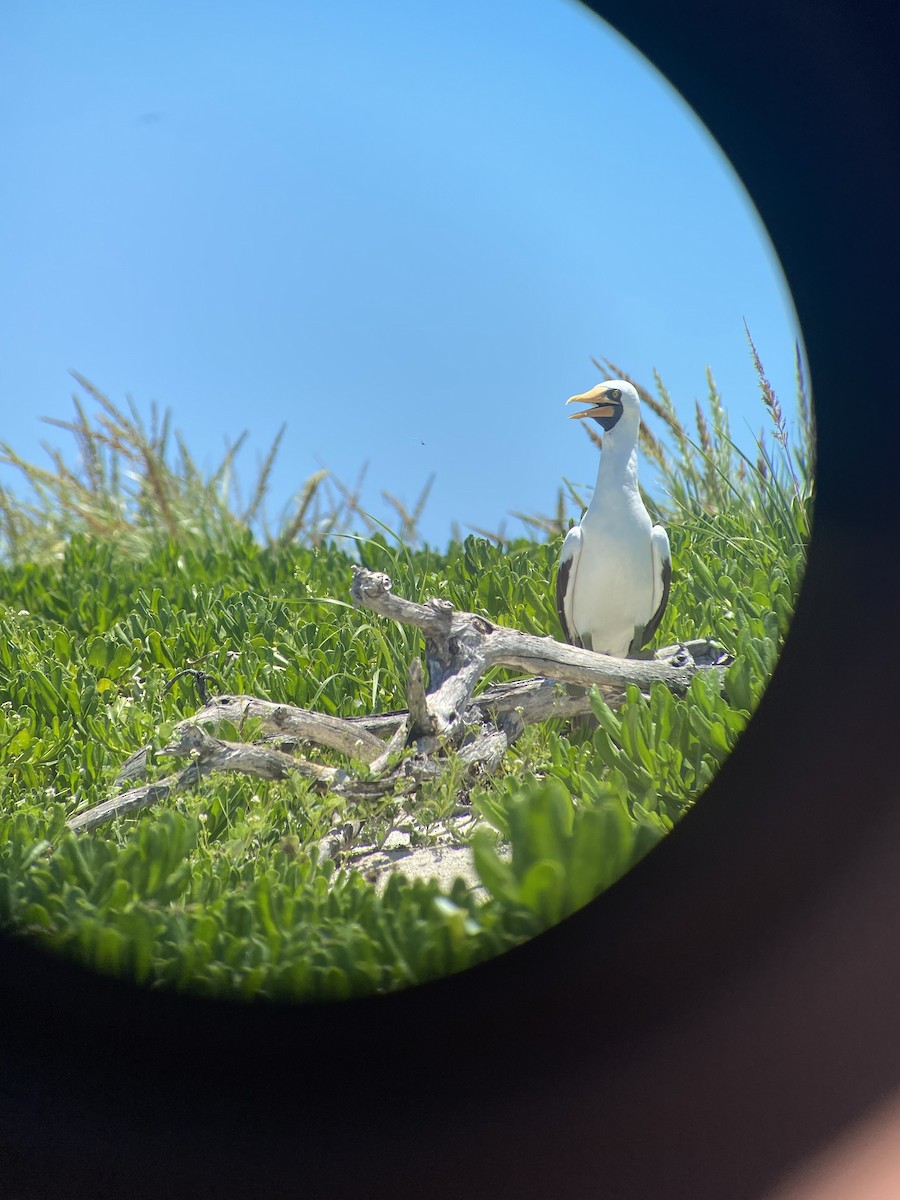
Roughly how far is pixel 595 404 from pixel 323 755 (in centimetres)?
127

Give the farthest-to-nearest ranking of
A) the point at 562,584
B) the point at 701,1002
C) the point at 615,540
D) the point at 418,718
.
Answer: the point at 562,584 → the point at 615,540 → the point at 418,718 → the point at 701,1002

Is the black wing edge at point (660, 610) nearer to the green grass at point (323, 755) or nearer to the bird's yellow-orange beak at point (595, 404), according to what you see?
the green grass at point (323, 755)

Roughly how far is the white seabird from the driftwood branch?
0.39 meters

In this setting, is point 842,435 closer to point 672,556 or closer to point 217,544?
point 672,556

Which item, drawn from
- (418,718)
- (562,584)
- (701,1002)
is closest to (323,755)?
(418,718)

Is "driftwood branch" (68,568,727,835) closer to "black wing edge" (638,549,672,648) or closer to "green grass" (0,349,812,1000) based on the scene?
"green grass" (0,349,812,1000)

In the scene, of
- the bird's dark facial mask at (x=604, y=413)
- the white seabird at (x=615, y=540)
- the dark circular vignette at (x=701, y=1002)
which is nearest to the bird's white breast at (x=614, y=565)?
the white seabird at (x=615, y=540)

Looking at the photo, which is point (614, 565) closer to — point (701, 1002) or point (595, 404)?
point (595, 404)

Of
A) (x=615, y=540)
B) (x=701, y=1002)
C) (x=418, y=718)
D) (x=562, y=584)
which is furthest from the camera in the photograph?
(x=562, y=584)

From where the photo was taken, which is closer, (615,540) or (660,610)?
(615,540)

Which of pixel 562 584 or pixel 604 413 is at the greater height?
pixel 604 413

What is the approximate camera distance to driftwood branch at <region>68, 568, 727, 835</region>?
6.61 feet

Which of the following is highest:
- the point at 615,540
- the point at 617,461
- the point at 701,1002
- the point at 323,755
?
the point at 617,461

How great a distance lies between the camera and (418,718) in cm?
212
